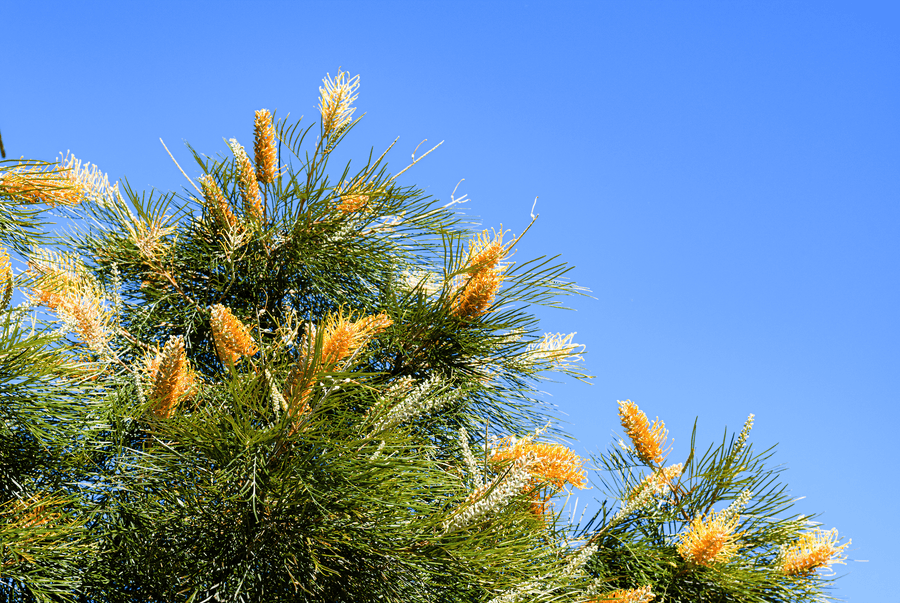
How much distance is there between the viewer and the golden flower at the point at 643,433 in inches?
64.5

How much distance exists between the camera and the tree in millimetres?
1064

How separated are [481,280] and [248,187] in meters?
0.60

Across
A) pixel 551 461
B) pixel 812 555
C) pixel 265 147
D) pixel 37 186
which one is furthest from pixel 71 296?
pixel 812 555

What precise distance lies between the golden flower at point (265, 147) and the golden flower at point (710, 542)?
124cm

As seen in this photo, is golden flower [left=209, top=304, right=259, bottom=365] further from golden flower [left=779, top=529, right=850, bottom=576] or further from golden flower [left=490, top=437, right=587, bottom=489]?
golden flower [left=779, top=529, right=850, bottom=576]

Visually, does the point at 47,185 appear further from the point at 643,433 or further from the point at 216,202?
the point at 643,433

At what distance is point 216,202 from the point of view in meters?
1.69

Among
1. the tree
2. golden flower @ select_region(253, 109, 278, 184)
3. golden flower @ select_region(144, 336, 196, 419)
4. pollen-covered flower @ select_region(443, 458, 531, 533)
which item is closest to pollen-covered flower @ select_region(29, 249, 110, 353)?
the tree

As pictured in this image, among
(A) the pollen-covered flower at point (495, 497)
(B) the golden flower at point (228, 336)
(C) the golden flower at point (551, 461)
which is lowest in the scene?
(A) the pollen-covered flower at point (495, 497)

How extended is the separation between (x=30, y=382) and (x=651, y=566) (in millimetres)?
1325

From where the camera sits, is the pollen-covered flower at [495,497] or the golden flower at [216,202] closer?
the pollen-covered flower at [495,497]

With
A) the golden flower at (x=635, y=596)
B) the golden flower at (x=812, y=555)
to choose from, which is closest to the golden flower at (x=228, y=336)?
the golden flower at (x=635, y=596)

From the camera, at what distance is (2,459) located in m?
1.34

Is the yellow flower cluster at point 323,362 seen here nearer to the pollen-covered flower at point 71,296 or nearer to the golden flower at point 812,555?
the pollen-covered flower at point 71,296
